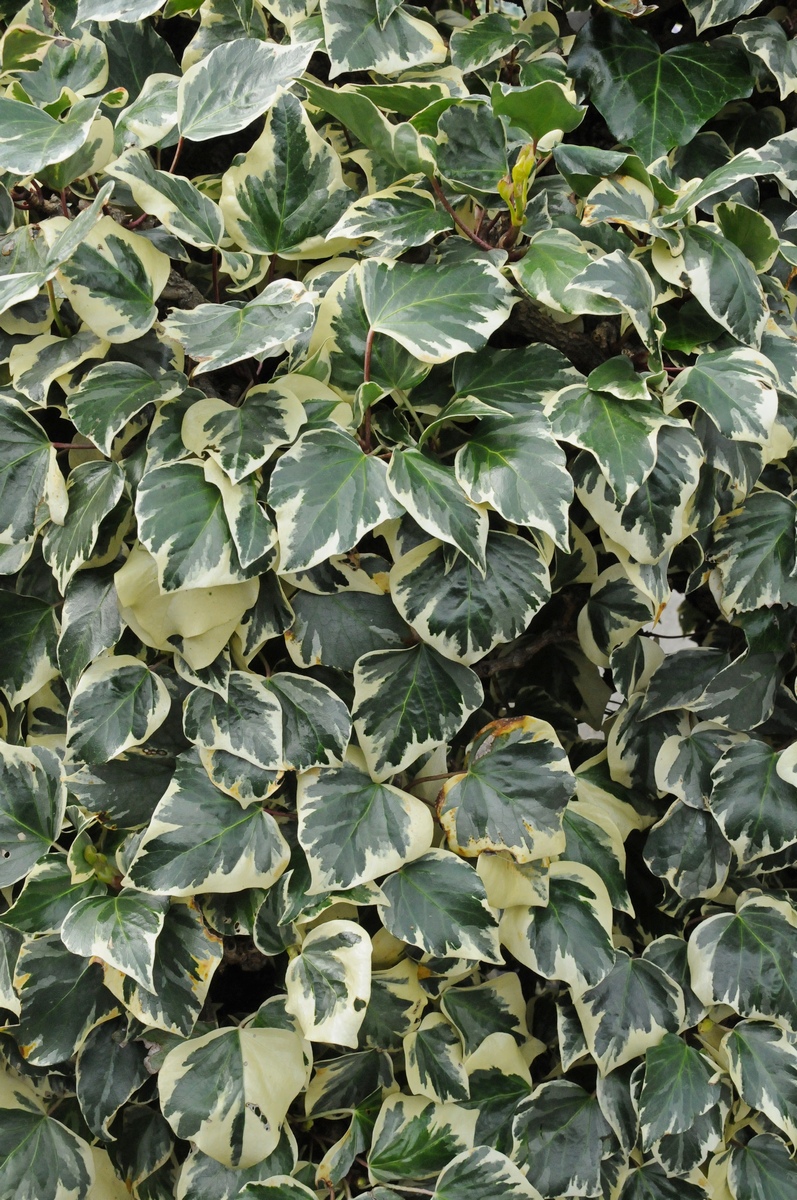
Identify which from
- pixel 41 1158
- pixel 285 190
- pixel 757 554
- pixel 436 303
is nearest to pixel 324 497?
pixel 436 303

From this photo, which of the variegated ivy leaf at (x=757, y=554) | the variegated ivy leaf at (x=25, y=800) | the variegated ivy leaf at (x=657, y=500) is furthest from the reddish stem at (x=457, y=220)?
the variegated ivy leaf at (x=25, y=800)

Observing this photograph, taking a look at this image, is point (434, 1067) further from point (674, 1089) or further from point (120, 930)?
point (120, 930)

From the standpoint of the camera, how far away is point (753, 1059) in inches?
38.0

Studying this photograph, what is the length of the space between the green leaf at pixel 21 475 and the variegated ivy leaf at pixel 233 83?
0.89 feet

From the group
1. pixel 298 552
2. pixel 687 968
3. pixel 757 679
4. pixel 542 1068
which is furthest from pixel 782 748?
pixel 298 552

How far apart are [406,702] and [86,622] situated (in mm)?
279

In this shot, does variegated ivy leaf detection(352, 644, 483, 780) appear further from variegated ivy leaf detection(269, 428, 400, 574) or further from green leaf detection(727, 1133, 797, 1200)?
green leaf detection(727, 1133, 797, 1200)

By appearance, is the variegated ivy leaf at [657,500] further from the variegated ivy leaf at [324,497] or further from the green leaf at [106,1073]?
the green leaf at [106,1073]

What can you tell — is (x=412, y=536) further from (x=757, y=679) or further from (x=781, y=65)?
(x=781, y=65)

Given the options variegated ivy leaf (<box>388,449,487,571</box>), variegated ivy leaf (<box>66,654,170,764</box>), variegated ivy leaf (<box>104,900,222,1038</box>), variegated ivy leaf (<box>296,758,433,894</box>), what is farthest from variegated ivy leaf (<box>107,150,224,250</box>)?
variegated ivy leaf (<box>104,900,222,1038</box>)

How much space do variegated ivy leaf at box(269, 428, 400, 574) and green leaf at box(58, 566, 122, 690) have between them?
188 mm

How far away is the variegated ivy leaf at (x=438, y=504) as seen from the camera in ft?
2.53

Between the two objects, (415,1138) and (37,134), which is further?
(415,1138)

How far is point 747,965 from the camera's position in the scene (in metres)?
0.96
